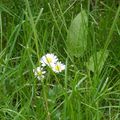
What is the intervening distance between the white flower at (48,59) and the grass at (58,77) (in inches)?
0.9

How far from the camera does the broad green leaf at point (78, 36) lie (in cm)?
154

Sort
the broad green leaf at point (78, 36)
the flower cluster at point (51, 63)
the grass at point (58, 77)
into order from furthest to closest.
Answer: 1. the broad green leaf at point (78, 36)
2. the flower cluster at point (51, 63)
3. the grass at point (58, 77)

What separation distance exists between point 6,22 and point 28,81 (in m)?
0.44

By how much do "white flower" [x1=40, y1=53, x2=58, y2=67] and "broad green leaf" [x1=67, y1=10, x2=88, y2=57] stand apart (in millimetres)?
73

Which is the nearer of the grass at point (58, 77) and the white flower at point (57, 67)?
the grass at point (58, 77)

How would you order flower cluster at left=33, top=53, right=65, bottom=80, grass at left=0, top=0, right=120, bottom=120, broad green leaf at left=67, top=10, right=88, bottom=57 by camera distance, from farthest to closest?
broad green leaf at left=67, top=10, right=88, bottom=57 < flower cluster at left=33, top=53, right=65, bottom=80 < grass at left=0, top=0, right=120, bottom=120

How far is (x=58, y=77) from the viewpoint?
151 centimetres

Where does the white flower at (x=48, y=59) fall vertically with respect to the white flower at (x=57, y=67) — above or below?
above

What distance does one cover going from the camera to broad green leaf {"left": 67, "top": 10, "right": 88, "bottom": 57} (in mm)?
1538

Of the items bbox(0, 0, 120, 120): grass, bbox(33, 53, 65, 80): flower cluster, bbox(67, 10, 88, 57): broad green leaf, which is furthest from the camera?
bbox(67, 10, 88, 57): broad green leaf

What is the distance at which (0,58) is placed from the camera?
4.69 ft

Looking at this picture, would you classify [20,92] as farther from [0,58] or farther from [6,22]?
[6,22]

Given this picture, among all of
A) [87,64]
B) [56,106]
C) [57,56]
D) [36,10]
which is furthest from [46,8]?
[56,106]

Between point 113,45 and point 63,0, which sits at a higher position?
point 63,0
